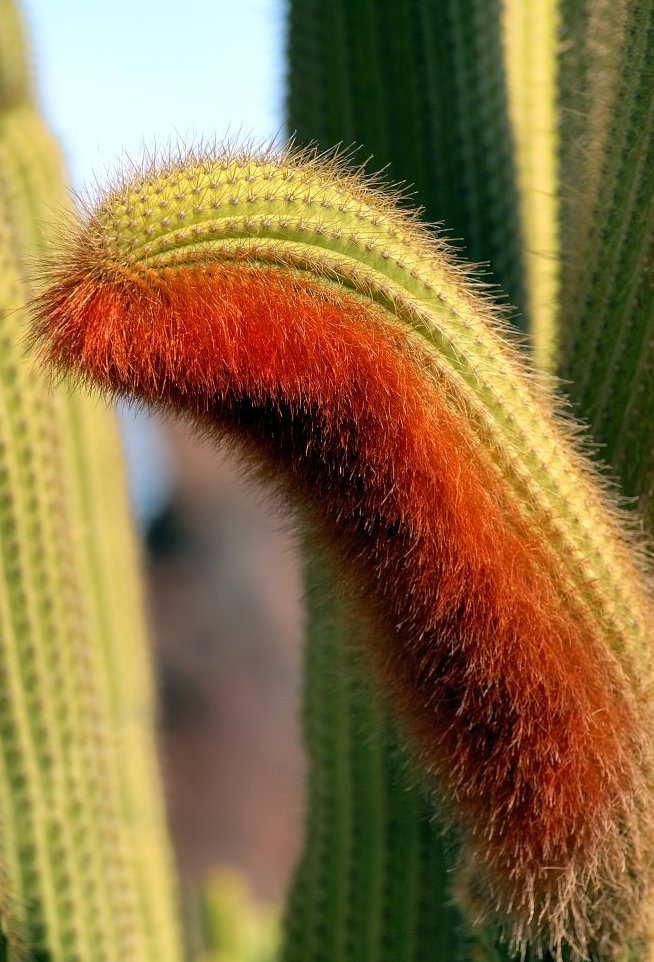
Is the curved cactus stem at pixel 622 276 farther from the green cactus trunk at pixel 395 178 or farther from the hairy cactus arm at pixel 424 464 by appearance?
the green cactus trunk at pixel 395 178

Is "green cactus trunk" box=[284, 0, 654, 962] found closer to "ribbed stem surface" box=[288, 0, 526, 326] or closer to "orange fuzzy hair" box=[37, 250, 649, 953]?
"ribbed stem surface" box=[288, 0, 526, 326]

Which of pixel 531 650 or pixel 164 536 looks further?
pixel 164 536

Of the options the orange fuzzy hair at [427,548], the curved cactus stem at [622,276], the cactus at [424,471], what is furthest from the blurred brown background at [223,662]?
the orange fuzzy hair at [427,548]

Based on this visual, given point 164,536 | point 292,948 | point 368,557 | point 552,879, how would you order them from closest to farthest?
point 368,557 → point 552,879 → point 292,948 → point 164,536

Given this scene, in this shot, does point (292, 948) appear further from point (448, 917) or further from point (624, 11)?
point (624, 11)

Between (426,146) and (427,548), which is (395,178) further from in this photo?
(427,548)

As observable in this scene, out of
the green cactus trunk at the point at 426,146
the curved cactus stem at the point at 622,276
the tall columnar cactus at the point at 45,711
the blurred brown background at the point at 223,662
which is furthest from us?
the blurred brown background at the point at 223,662

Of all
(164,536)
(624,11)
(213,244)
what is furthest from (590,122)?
(164,536)
